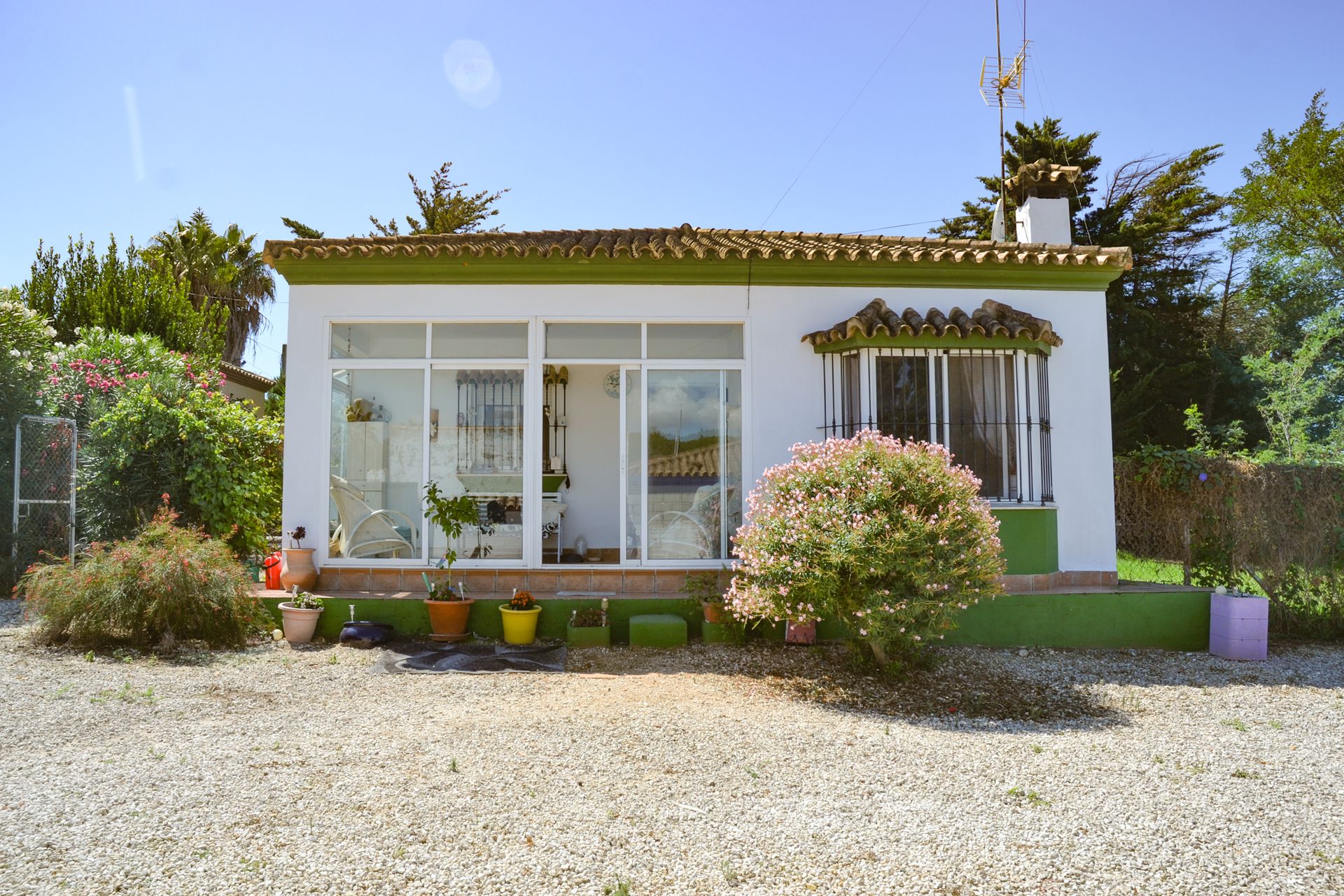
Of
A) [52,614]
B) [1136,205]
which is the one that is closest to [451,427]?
[52,614]

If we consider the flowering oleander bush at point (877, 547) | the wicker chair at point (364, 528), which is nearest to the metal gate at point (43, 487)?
the wicker chair at point (364, 528)

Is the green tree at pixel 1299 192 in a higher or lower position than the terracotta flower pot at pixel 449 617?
higher

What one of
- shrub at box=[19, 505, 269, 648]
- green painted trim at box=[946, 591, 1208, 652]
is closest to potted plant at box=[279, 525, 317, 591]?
shrub at box=[19, 505, 269, 648]

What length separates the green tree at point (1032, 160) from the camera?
20.5 m

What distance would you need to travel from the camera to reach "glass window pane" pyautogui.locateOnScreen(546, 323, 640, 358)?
721cm

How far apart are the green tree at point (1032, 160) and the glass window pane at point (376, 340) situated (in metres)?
16.9

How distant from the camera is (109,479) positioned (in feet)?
28.1

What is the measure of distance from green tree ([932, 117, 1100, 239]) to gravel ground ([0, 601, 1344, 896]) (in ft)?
58.2

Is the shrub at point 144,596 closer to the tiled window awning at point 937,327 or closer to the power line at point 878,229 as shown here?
the tiled window awning at point 937,327

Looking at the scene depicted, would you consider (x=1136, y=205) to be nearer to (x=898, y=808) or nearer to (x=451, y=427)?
(x=451, y=427)

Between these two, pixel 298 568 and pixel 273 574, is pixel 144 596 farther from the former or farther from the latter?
pixel 273 574

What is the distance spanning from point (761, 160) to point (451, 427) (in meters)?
6.66

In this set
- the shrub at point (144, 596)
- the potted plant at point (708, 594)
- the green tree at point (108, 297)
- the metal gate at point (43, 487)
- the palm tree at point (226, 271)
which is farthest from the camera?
the palm tree at point (226, 271)

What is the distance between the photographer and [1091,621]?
22.1 ft
